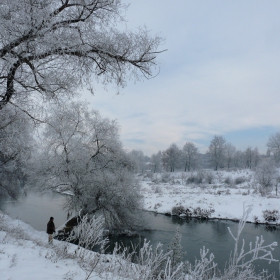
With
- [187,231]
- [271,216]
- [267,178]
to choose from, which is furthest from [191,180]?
[187,231]

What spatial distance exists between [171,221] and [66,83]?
62.7 feet

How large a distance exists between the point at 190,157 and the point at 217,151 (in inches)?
312

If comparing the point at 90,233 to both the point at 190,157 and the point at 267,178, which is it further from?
the point at 190,157

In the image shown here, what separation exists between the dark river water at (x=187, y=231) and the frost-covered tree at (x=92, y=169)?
1.90 meters

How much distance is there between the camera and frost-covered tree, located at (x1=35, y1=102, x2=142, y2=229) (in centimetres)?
1720

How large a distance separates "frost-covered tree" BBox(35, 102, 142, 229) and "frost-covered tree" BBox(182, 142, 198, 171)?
55600 mm

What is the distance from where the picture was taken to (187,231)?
58.1 feet

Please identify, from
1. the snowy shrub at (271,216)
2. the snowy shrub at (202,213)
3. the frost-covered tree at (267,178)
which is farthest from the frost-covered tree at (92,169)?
the frost-covered tree at (267,178)

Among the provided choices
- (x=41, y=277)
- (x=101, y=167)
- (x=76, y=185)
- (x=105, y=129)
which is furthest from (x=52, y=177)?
(x=41, y=277)

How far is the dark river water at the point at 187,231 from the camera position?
13.6 meters

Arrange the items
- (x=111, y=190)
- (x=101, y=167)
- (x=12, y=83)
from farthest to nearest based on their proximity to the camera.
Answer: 1. (x=101, y=167)
2. (x=111, y=190)
3. (x=12, y=83)

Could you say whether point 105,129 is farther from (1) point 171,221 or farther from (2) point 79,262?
(2) point 79,262

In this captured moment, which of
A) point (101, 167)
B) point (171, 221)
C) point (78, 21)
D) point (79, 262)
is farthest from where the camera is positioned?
point (171, 221)

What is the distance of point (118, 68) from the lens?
411cm
